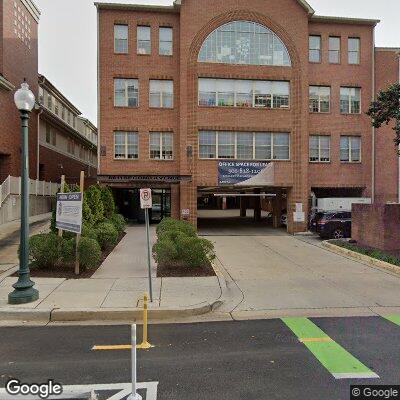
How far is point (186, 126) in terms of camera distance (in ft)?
75.7

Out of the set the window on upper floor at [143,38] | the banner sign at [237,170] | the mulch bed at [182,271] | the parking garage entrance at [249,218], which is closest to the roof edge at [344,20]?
the banner sign at [237,170]

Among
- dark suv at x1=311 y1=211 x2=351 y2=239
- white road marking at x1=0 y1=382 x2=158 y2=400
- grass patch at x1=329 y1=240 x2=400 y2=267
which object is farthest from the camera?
dark suv at x1=311 y1=211 x2=351 y2=239

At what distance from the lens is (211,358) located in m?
5.24

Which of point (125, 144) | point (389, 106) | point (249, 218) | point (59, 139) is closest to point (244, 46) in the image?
point (125, 144)

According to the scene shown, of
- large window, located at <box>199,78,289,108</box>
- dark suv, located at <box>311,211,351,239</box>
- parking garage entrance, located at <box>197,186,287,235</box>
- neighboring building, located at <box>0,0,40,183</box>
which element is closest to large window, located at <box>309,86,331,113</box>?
large window, located at <box>199,78,289,108</box>

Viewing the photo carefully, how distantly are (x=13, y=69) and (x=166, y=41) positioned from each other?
1093 cm

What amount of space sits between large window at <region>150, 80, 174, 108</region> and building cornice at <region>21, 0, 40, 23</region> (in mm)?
12724

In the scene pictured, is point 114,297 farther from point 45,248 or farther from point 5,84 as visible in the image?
point 5,84

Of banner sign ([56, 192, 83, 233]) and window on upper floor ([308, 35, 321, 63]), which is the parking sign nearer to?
banner sign ([56, 192, 83, 233])

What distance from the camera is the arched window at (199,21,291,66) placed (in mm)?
23281

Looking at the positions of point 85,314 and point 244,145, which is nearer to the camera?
point 85,314

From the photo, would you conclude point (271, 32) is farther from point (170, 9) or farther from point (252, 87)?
point (170, 9)

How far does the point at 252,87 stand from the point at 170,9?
295 inches

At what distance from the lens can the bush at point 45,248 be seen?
10.3m
